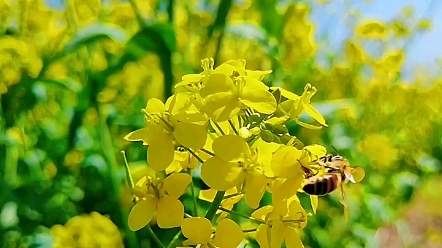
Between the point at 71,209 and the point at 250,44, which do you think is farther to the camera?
the point at 250,44

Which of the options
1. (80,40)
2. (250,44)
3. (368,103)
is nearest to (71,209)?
(80,40)

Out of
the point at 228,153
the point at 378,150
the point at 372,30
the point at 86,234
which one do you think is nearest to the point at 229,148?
the point at 228,153

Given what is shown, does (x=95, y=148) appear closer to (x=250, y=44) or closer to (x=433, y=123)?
(x=250, y=44)

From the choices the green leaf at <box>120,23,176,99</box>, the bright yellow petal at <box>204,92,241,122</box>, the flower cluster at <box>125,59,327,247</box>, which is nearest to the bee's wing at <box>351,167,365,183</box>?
the flower cluster at <box>125,59,327,247</box>

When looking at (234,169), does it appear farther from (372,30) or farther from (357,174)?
(372,30)

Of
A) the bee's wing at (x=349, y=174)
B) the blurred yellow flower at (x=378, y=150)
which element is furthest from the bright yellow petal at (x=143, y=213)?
the blurred yellow flower at (x=378, y=150)

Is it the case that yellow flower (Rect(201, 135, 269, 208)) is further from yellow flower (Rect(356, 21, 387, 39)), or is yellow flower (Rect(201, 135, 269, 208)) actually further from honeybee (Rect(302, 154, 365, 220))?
yellow flower (Rect(356, 21, 387, 39))
